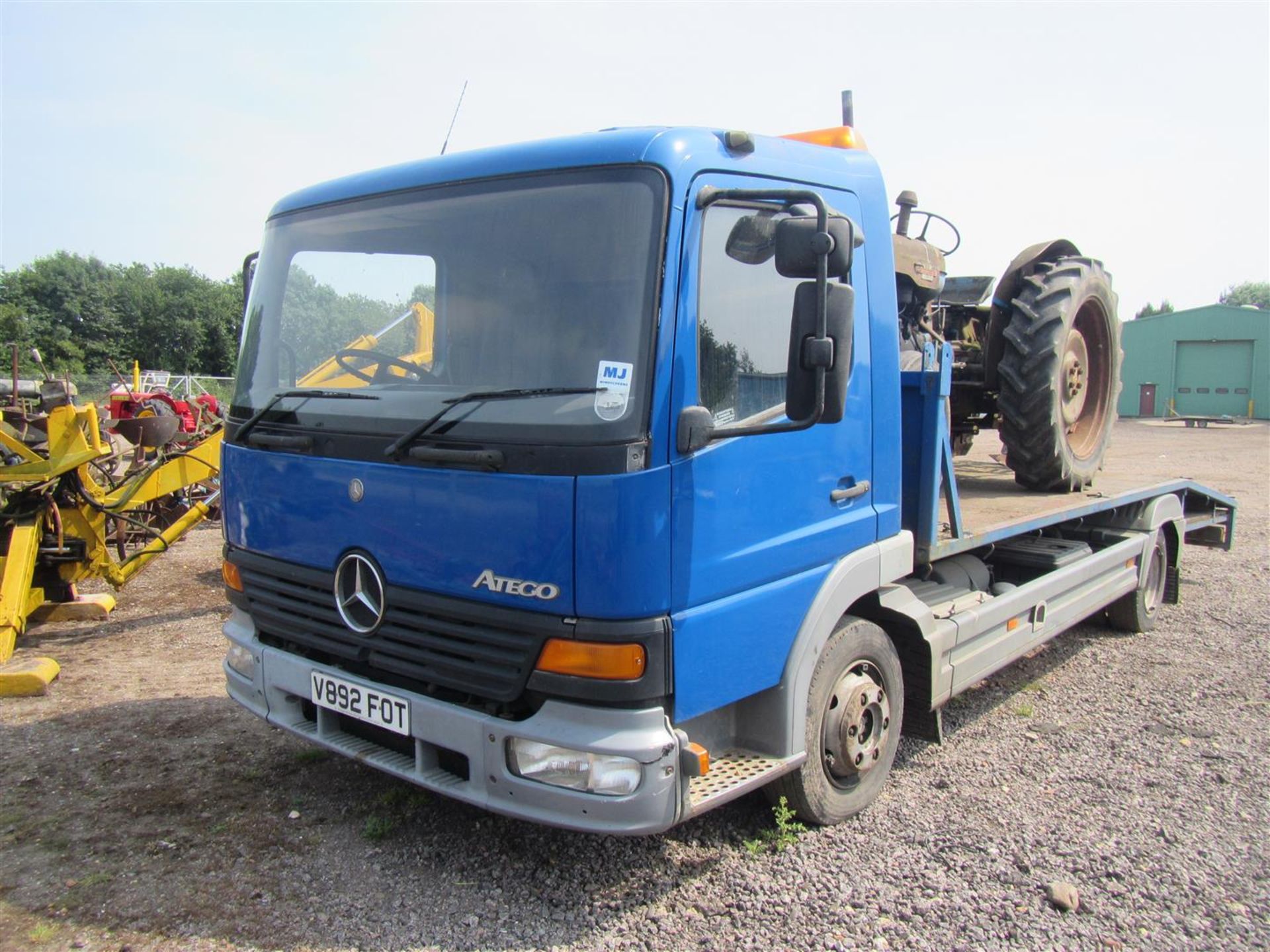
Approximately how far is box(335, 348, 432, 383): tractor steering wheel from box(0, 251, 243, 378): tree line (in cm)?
5418

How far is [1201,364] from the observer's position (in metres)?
35.4

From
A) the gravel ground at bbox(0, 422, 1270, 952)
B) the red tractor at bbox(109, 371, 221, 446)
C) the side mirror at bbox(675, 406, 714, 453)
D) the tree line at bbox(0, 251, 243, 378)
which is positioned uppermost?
the tree line at bbox(0, 251, 243, 378)

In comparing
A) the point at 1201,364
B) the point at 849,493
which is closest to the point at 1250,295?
the point at 1201,364

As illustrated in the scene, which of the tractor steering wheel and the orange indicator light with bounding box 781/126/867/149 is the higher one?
the orange indicator light with bounding box 781/126/867/149

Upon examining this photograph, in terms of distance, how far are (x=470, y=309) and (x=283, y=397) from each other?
0.88 metres

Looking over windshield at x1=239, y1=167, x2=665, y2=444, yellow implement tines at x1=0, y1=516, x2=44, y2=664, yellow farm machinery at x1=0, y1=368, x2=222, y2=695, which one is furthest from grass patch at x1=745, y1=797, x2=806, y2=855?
yellow implement tines at x1=0, y1=516, x2=44, y2=664

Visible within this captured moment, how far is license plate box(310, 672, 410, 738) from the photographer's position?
9.82ft

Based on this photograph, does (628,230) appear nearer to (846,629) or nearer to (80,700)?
(846,629)

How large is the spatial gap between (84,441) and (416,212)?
4.05 m

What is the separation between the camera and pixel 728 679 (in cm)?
292

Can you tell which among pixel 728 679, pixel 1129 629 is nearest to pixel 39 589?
pixel 728 679

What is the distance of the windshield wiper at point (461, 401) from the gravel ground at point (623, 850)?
1.52 meters

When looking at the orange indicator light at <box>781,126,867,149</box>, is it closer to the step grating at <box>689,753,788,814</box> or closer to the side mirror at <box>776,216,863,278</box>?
the side mirror at <box>776,216,863,278</box>

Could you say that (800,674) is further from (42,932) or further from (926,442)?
(42,932)
